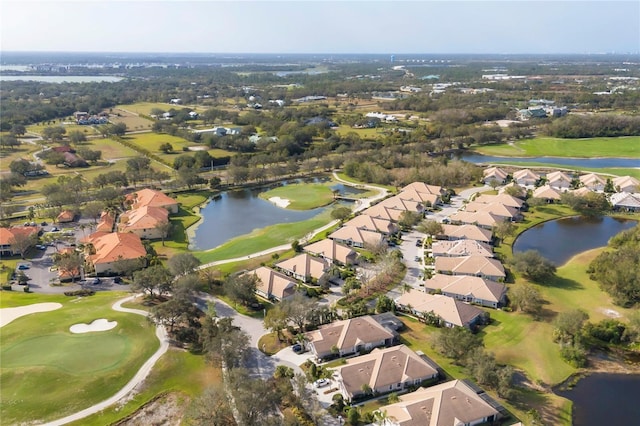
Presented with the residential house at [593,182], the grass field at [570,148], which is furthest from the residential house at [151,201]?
the grass field at [570,148]

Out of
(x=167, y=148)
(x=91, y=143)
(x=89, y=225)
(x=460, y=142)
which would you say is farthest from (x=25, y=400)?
(x=460, y=142)

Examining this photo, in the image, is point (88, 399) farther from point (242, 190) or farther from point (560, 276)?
point (242, 190)

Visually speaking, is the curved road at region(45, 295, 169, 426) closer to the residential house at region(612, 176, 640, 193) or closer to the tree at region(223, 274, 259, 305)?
the tree at region(223, 274, 259, 305)

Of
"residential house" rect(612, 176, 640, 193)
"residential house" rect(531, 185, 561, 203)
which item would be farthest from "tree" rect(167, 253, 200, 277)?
"residential house" rect(612, 176, 640, 193)

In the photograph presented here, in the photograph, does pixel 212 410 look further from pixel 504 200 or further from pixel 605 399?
pixel 504 200

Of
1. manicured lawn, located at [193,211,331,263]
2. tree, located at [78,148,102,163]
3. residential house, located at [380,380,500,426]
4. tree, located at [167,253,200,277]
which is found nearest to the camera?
residential house, located at [380,380,500,426]
